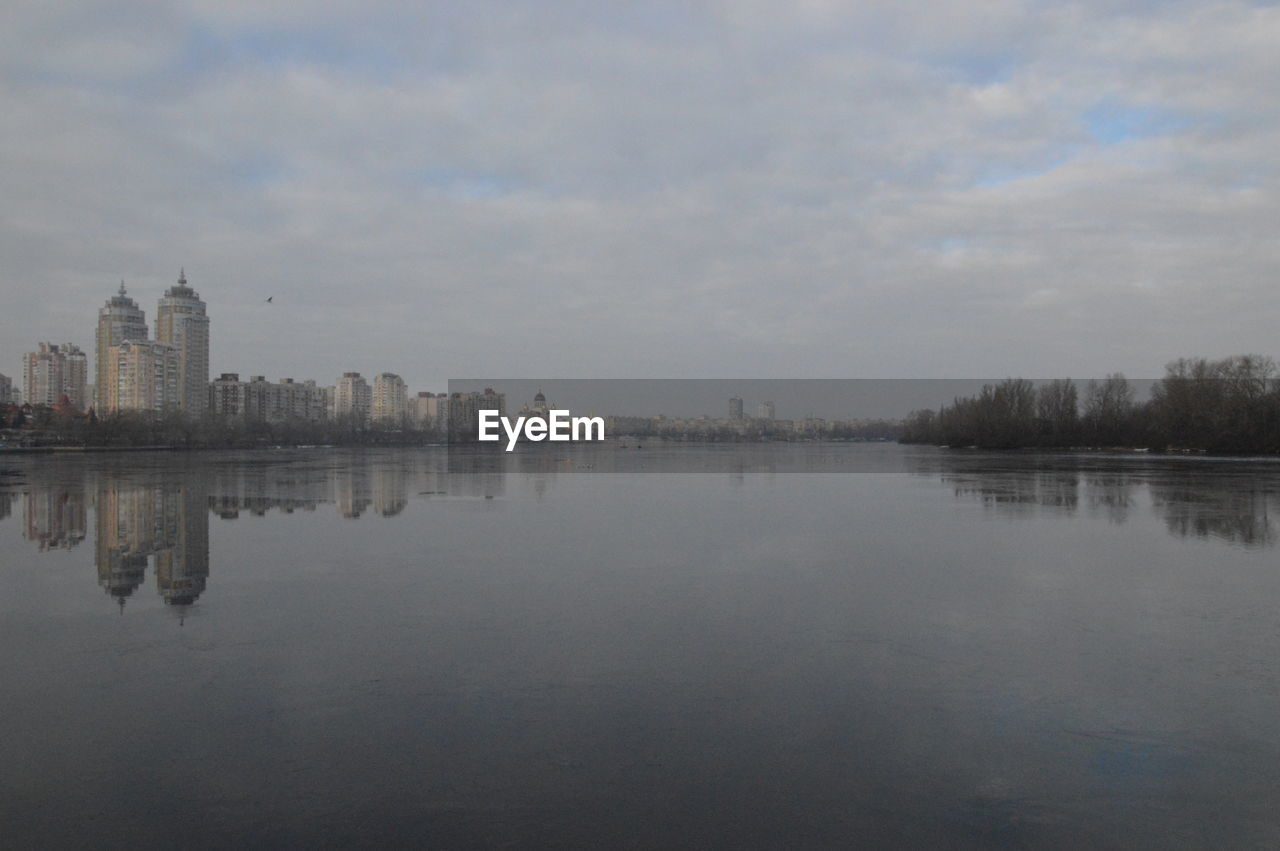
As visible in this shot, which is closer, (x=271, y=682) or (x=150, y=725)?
(x=150, y=725)

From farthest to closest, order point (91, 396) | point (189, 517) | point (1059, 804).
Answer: point (91, 396) → point (189, 517) → point (1059, 804)

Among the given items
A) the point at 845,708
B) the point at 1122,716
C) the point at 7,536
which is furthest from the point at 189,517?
the point at 1122,716

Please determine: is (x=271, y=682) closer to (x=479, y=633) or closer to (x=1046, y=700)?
(x=479, y=633)

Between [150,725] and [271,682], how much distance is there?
2.96 feet

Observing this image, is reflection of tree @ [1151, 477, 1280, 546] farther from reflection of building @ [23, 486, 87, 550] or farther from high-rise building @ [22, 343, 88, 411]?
high-rise building @ [22, 343, 88, 411]

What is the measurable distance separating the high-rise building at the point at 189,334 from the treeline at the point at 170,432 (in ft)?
95.8

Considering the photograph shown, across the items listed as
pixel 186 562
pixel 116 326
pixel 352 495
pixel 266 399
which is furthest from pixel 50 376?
pixel 186 562

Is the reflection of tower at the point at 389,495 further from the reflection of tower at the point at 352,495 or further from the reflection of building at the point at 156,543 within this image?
the reflection of building at the point at 156,543

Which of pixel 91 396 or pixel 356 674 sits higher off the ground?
pixel 91 396

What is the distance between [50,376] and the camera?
162 m

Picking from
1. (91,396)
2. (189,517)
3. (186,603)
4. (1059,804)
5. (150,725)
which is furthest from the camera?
(91,396)

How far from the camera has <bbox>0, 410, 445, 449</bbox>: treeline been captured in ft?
271

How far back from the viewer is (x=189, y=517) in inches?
623

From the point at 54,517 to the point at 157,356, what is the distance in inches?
5075
